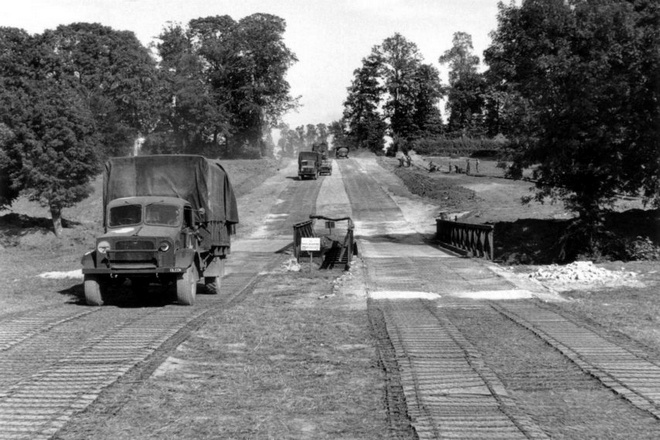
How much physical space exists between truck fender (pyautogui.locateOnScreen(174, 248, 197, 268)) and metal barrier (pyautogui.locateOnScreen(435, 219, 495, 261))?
1383 centimetres

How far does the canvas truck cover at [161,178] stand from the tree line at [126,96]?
19.7 m

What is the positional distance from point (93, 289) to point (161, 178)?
10.9 ft

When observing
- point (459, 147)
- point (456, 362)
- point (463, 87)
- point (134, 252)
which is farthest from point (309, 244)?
point (463, 87)

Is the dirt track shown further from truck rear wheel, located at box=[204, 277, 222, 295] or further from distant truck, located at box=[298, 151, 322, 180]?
distant truck, located at box=[298, 151, 322, 180]

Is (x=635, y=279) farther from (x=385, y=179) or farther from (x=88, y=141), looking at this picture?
(x=385, y=179)

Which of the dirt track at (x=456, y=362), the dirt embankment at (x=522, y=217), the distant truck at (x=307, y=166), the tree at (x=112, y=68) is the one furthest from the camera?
the tree at (x=112, y=68)

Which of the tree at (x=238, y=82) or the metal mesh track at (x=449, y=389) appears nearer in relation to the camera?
the metal mesh track at (x=449, y=389)

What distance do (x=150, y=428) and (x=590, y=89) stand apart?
21.3 metres

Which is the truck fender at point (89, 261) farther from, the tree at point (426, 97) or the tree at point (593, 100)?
the tree at point (426, 97)

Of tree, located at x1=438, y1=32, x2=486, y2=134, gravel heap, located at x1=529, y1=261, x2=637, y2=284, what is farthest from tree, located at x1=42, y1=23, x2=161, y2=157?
gravel heap, located at x1=529, y1=261, x2=637, y2=284

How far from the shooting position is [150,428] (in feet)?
23.0

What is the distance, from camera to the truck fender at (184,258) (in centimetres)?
1479

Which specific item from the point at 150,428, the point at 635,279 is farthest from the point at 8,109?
the point at 150,428

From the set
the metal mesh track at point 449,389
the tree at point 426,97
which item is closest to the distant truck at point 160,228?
the metal mesh track at point 449,389
